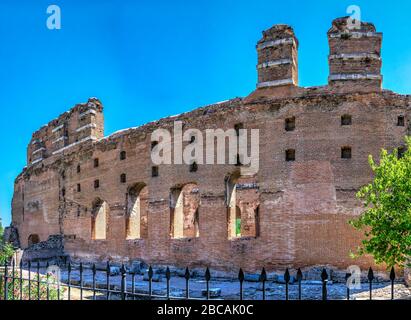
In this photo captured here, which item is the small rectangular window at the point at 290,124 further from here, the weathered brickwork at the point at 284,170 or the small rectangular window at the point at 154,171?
the small rectangular window at the point at 154,171

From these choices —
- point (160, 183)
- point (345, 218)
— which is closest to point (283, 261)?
point (345, 218)

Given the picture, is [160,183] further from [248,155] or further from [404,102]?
[404,102]

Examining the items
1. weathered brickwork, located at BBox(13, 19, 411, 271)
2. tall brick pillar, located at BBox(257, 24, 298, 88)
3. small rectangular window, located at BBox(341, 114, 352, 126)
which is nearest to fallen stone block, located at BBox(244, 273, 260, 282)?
weathered brickwork, located at BBox(13, 19, 411, 271)

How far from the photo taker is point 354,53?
17578 millimetres

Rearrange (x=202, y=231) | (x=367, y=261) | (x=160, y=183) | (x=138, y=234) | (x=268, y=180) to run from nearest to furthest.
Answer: (x=367, y=261), (x=268, y=180), (x=202, y=231), (x=160, y=183), (x=138, y=234)

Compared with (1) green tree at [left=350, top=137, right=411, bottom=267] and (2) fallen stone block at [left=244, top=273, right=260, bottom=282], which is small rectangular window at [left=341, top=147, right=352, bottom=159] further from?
(2) fallen stone block at [left=244, top=273, right=260, bottom=282]

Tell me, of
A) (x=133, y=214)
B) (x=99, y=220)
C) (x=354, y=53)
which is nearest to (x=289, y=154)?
(x=354, y=53)

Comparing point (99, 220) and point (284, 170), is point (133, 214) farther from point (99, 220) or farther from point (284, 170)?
point (284, 170)

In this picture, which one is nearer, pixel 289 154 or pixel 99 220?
pixel 289 154

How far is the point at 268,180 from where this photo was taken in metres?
17.5

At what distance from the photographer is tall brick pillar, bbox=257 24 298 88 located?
18.0 metres

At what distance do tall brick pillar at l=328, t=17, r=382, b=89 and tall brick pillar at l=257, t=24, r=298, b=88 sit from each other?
1.48 metres

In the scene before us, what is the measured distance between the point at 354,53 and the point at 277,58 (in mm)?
2895
